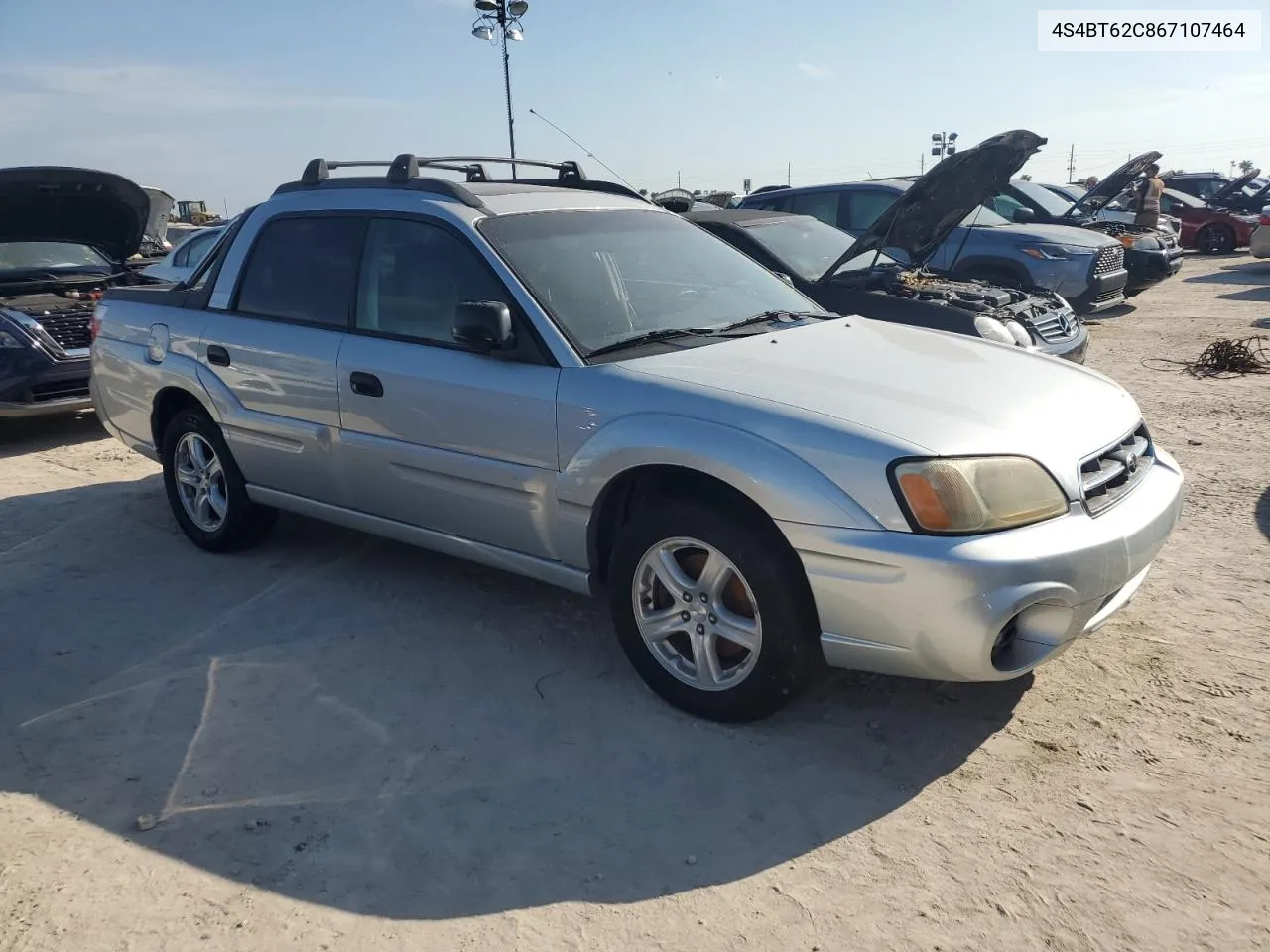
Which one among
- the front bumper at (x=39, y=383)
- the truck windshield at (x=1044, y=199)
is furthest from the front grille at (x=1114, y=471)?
the truck windshield at (x=1044, y=199)

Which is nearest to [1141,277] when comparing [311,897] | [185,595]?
[185,595]

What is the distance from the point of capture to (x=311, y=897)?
8.30 ft

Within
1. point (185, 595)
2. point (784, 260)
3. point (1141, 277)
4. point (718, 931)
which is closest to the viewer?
point (718, 931)

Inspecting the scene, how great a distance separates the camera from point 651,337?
3656 millimetres

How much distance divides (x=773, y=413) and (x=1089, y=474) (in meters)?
1.00

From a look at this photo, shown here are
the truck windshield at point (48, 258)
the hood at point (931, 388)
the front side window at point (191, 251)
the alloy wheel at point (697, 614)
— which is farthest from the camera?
the front side window at point (191, 251)

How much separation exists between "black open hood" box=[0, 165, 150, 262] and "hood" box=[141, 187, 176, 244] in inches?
3.5

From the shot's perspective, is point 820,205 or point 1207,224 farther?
point 1207,224

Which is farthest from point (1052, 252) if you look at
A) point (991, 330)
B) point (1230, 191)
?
point (1230, 191)

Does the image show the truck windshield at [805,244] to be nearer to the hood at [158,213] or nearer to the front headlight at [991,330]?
the front headlight at [991,330]

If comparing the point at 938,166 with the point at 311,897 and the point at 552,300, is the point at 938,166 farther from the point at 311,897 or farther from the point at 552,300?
the point at 311,897

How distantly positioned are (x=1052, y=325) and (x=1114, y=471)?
5019 millimetres

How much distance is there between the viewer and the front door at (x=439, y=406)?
3.55 m

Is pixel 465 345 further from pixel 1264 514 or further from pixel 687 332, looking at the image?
pixel 1264 514
